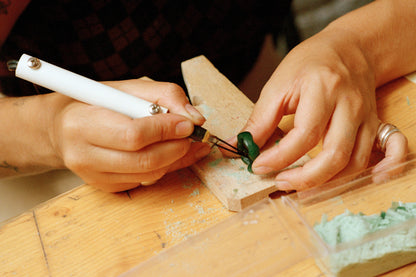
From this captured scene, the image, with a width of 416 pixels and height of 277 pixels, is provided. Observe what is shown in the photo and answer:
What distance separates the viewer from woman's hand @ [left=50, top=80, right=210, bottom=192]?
0.68m

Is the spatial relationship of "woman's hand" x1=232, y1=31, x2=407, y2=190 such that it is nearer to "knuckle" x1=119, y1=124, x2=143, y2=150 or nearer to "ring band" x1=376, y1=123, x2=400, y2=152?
"ring band" x1=376, y1=123, x2=400, y2=152

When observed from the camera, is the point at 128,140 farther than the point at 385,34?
No

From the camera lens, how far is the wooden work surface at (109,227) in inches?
27.2

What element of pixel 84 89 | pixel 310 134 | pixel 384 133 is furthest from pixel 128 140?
pixel 384 133

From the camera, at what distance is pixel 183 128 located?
2.30ft

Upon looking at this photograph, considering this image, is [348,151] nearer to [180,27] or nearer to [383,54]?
[383,54]

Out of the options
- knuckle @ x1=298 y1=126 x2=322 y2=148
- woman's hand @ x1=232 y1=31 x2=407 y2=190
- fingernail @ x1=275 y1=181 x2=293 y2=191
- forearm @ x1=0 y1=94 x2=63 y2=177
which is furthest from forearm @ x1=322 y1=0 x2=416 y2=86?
forearm @ x1=0 y1=94 x2=63 y2=177

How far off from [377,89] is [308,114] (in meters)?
0.37

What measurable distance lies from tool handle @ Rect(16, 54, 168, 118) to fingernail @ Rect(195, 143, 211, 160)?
0.48 ft

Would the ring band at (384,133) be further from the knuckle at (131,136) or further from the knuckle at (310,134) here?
the knuckle at (131,136)

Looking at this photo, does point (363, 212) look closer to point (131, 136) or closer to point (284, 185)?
point (284, 185)

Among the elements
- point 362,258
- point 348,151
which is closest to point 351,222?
point 362,258

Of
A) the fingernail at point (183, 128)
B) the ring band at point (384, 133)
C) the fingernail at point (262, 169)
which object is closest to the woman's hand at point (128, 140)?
the fingernail at point (183, 128)

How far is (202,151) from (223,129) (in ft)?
0.37
